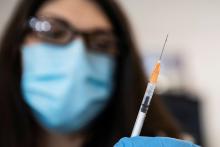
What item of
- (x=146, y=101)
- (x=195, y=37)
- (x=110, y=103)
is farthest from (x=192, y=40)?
(x=146, y=101)

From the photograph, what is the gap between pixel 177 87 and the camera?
5.82 feet

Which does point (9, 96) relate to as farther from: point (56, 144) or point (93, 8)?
point (93, 8)

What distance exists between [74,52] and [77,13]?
0.30 feet

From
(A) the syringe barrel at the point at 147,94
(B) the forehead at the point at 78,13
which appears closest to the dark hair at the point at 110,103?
(B) the forehead at the point at 78,13

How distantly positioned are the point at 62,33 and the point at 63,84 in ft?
0.39

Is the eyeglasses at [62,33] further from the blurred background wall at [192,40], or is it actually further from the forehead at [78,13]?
the blurred background wall at [192,40]

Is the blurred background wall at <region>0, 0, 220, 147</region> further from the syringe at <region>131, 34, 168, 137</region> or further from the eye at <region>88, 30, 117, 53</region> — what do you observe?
the syringe at <region>131, 34, 168, 137</region>

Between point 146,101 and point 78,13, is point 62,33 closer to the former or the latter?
point 78,13

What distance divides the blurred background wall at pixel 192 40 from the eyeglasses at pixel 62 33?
0.95 metres

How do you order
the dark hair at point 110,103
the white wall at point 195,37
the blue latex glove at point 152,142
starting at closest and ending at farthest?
the blue latex glove at point 152,142, the dark hair at point 110,103, the white wall at point 195,37

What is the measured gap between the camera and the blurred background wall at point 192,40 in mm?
1740

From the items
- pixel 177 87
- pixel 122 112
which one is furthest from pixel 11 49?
pixel 177 87

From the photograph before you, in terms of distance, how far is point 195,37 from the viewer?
1782mm

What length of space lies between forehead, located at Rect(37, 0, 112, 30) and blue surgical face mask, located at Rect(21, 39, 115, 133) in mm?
46
